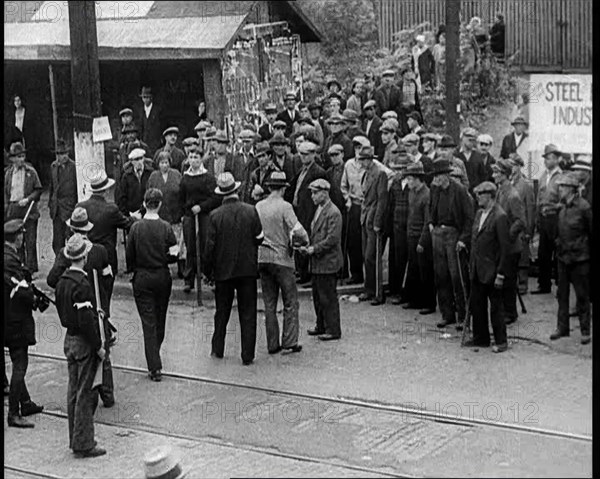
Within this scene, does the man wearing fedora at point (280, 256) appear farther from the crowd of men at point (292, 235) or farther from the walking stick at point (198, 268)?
the walking stick at point (198, 268)

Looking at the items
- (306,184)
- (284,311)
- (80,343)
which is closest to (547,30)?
(306,184)

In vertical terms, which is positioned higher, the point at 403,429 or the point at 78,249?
the point at 78,249

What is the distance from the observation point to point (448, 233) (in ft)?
40.4

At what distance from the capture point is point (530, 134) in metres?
13.5

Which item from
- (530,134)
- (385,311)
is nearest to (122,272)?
(385,311)

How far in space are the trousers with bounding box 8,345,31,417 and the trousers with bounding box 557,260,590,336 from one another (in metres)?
5.41

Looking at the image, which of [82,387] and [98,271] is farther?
[98,271]

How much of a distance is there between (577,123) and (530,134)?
0.71m

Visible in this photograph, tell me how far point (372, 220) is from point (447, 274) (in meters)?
1.38

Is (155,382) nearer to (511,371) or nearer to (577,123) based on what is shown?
(511,371)

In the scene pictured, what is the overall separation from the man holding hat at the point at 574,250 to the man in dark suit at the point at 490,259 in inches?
24.5

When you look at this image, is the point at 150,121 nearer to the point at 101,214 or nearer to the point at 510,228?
the point at 101,214

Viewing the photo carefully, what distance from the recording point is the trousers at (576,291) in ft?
38.3

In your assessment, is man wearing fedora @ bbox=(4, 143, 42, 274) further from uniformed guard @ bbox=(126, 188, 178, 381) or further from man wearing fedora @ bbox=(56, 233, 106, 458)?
man wearing fedora @ bbox=(56, 233, 106, 458)
